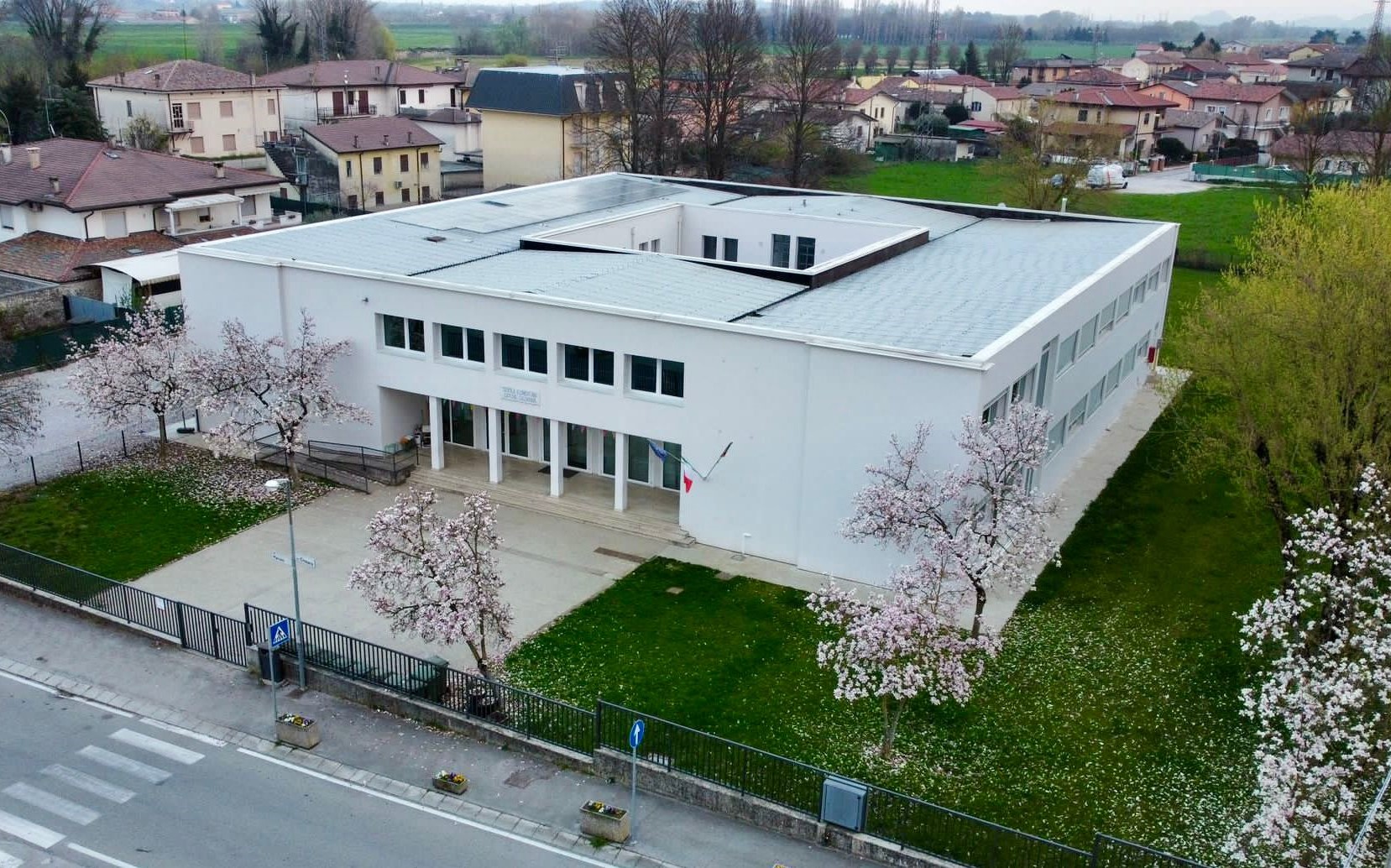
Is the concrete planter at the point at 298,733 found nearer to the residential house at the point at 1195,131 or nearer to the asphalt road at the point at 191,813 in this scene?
the asphalt road at the point at 191,813

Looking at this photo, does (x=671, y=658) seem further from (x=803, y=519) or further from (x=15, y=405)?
(x=15, y=405)

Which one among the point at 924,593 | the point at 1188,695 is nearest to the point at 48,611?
the point at 924,593

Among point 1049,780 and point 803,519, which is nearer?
point 1049,780

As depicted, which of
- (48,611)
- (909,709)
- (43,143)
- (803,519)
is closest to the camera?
(909,709)

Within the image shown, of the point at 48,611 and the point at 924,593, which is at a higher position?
the point at 924,593

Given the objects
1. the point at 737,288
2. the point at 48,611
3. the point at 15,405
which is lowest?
the point at 48,611

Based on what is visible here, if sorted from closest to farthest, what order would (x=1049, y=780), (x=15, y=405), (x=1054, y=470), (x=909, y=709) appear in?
1. (x=1049, y=780)
2. (x=909, y=709)
3. (x=15, y=405)
4. (x=1054, y=470)

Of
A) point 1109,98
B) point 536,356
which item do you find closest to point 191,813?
point 536,356
